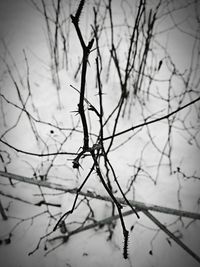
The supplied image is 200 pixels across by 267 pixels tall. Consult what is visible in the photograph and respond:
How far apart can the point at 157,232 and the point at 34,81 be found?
1.73 meters

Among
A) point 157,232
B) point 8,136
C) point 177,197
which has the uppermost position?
point 8,136

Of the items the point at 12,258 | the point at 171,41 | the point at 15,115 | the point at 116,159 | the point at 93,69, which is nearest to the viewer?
the point at 12,258

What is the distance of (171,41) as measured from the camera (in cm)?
236

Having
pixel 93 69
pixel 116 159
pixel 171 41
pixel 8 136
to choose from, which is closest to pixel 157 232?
pixel 116 159

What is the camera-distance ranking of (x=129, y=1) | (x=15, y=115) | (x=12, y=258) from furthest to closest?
1. (x=129, y=1)
2. (x=15, y=115)
3. (x=12, y=258)

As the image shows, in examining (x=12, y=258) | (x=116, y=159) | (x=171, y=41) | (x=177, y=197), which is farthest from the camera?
(x=171, y=41)

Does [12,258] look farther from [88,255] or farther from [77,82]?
[77,82]

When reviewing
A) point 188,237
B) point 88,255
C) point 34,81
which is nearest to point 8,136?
point 34,81

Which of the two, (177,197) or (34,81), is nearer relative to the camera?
(177,197)

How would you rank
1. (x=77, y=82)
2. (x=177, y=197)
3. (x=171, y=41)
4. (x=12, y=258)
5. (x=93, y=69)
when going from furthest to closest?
(x=171, y=41) → (x=93, y=69) → (x=77, y=82) → (x=177, y=197) → (x=12, y=258)

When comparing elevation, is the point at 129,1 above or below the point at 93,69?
above

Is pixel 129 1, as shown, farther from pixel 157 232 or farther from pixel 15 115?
pixel 157 232

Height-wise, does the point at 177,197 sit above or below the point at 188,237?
above

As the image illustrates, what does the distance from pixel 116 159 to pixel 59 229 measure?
2.05 feet
